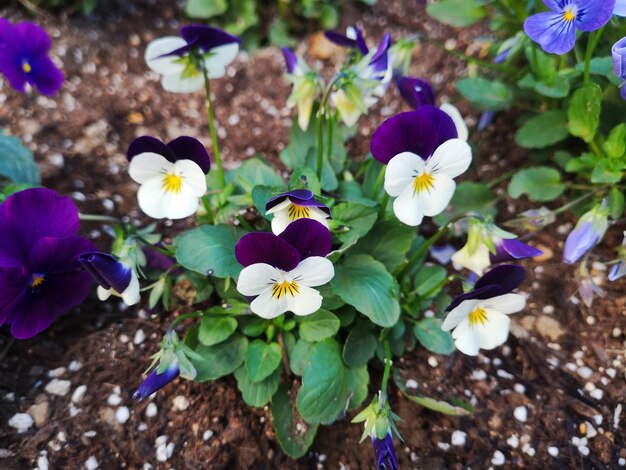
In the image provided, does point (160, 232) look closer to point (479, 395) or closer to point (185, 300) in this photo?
point (185, 300)

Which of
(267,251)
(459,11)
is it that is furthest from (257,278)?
(459,11)

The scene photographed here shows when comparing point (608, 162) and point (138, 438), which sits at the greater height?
point (608, 162)

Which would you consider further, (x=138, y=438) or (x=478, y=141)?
(x=478, y=141)

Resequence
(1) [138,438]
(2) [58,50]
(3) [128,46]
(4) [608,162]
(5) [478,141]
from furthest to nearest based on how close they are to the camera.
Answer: (3) [128,46] → (2) [58,50] → (5) [478,141] → (4) [608,162] → (1) [138,438]

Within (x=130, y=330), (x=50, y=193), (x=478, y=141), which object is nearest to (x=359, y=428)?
(x=130, y=330)

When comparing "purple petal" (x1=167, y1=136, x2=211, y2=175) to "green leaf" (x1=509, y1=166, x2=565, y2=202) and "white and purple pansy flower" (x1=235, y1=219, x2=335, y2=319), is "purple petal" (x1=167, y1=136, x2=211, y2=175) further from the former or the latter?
"green leaf" (x1=509, y1=166, x2=565, y2=202)

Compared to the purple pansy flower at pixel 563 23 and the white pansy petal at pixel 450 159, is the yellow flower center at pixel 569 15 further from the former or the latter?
the white pansy petal at pixel 450 159

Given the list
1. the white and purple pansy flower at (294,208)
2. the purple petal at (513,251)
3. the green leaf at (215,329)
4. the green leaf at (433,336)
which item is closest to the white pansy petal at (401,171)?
the white and purple pansy flower at (294,208)
